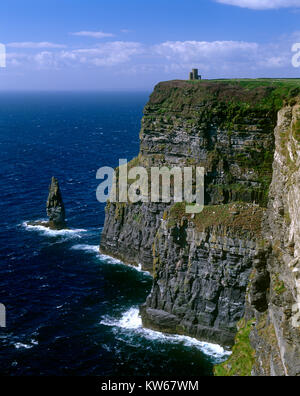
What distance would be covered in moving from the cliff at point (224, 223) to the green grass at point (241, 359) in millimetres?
508

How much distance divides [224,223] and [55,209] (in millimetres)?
50771

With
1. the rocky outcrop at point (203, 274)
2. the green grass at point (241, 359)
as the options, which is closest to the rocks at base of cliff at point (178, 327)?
the rocky outcrop at point (203, 274)

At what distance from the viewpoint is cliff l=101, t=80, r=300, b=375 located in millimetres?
36219

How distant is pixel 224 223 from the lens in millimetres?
57344

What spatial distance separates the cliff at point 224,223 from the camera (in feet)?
119

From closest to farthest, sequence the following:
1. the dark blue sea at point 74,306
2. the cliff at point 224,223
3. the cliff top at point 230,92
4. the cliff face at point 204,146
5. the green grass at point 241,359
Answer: the cliff at point 224,223
the green grass at point 241,359
the dark blue sea at point 74,306
the cliff top at point 230,92
the cliff face at point 204,146

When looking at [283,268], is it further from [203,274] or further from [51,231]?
[51,231]

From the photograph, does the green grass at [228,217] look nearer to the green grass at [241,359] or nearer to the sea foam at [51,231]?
the green grass at [241,359]

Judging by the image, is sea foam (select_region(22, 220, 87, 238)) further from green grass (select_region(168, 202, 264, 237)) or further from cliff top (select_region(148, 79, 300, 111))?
green grass (select_region(168, 202, 264, 237))

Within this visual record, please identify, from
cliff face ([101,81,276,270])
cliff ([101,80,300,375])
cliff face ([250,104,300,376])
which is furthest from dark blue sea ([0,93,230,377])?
cliff face ([250,104,300,376])

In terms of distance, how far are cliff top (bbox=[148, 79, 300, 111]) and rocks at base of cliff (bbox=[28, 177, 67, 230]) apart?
87.8 feet

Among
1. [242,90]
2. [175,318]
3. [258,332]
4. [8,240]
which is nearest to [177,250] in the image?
[175,318]

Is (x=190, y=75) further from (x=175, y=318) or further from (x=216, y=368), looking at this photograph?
(x=216, y=368)

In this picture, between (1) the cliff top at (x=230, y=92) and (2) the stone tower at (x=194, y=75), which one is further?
(2) the stone tower at (x=194, y=75)
